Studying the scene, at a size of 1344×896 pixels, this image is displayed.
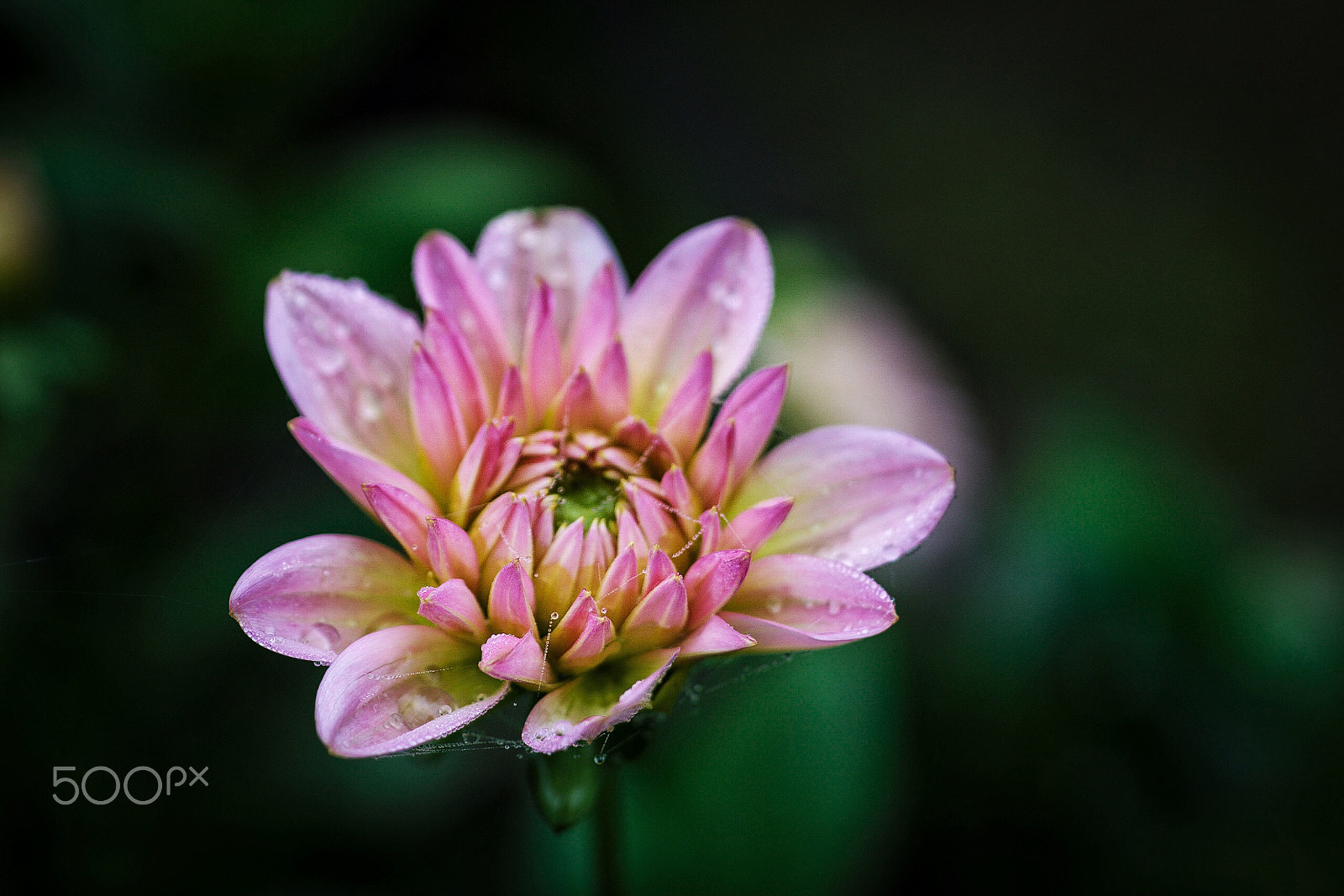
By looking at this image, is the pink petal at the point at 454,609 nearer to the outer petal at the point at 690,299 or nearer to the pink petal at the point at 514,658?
the pink petal at the point at 514,658

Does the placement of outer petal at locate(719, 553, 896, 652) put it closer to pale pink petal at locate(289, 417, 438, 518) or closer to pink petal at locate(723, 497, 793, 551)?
pink petal at locate(723, 497, 793, 551)

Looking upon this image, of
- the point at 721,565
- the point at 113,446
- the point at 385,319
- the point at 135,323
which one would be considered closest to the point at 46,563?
the point at 113,446

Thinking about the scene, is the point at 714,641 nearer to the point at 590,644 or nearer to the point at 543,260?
the point at 590,644

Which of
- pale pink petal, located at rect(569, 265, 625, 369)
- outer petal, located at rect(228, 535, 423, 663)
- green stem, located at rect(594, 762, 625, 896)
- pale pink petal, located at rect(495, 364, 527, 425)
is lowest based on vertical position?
green stem, located at rect(594, 762, 625, 896)

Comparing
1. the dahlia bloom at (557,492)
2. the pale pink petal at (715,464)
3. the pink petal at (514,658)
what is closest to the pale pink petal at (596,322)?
the dahlia bloom at (557,492)

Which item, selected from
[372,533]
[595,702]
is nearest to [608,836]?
[595,702]

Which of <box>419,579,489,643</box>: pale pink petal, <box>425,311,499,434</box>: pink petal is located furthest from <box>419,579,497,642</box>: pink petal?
<box>425,311,499,434</box>: pink petal

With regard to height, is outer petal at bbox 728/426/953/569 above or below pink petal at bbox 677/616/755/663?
above
